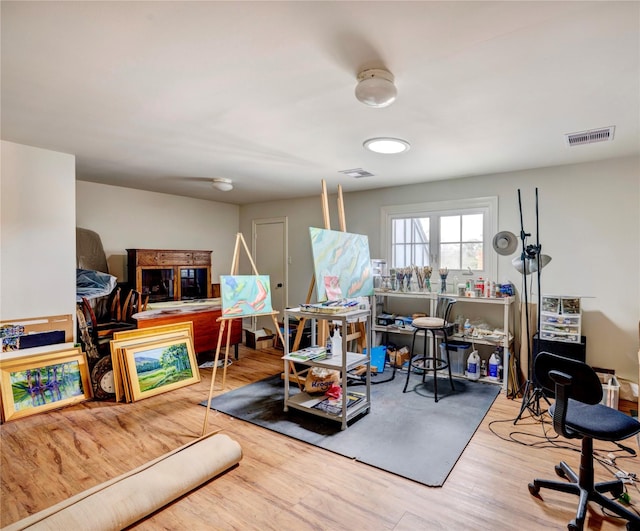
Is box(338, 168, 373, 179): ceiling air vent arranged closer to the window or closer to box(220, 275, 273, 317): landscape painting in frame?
the window

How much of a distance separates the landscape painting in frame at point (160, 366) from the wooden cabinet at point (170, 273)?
1229 mm

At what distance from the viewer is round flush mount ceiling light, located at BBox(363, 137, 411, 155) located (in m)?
2.98

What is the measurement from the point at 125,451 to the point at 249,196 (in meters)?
4.11

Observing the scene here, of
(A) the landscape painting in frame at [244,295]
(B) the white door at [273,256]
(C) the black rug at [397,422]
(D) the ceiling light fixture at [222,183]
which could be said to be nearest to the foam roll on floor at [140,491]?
(C) the black rug at [397,422]

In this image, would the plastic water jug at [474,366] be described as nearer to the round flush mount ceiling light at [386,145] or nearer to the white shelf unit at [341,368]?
the white shelf unit at [341,368]

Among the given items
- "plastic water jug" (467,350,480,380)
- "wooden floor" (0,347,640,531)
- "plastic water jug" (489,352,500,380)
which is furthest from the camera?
"plastic water jug" (467,350,480,380)

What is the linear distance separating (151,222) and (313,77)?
14.0 feet

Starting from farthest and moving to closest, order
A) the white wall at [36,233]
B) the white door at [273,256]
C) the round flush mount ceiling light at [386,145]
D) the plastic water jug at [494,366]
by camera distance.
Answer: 1. the white door at [273,256]
2. the plastic water jug at [494,366]
3. the white wall at [36,233]
4. the round flush mount ceiling light at [386,145]

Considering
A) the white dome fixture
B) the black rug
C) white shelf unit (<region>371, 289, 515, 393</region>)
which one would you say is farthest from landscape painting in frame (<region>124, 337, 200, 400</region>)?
the white dome fixture

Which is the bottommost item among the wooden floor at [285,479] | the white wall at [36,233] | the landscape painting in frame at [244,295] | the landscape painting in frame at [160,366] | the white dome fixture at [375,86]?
the wooden floor at [285,479]

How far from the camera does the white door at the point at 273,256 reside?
6094mm

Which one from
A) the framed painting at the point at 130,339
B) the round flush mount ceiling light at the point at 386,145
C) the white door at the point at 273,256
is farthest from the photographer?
the white door at the point at 273,256

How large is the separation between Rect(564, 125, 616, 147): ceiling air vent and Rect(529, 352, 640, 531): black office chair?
6.48 feet

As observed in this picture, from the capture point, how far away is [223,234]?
6441 mm
